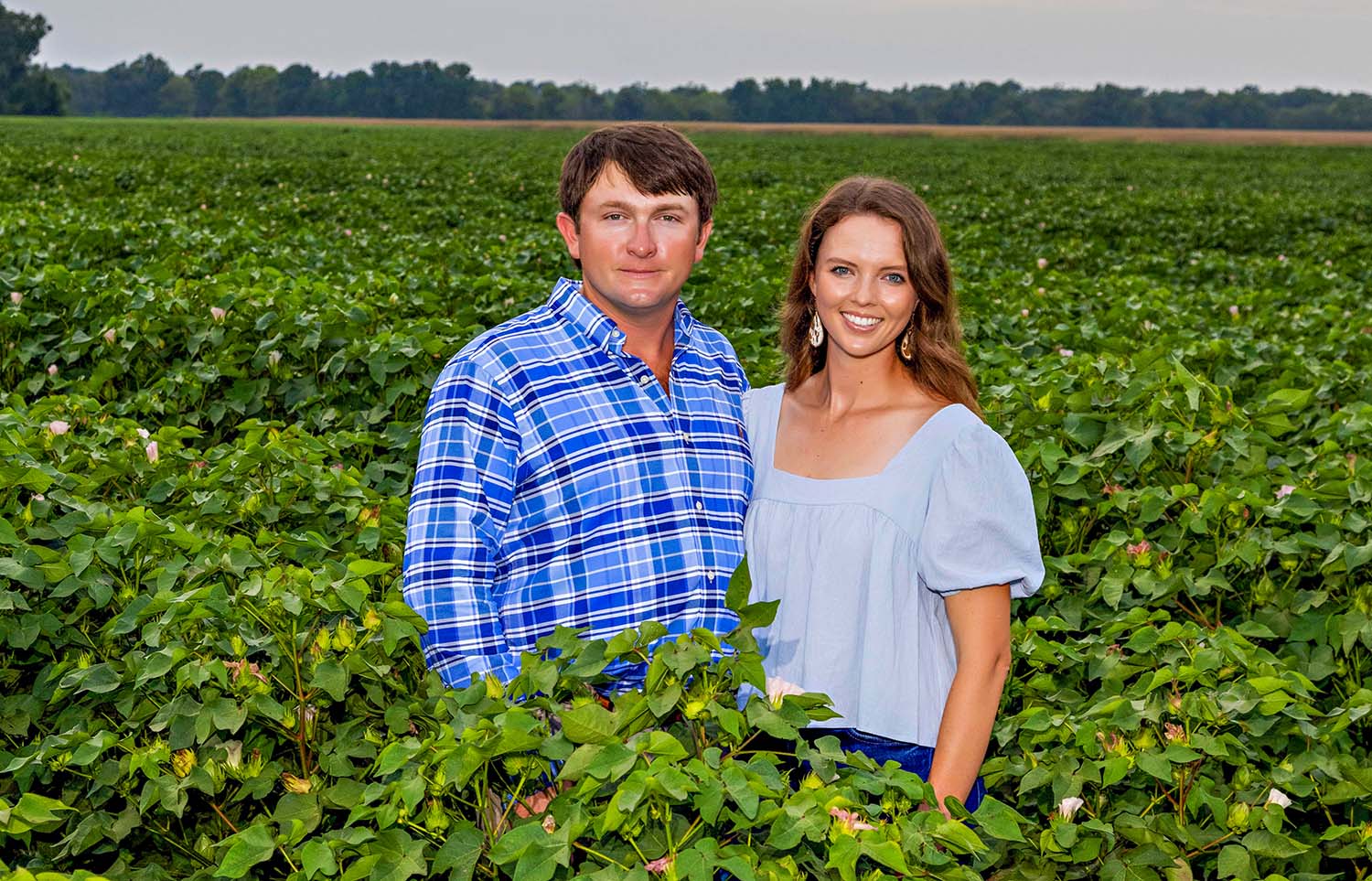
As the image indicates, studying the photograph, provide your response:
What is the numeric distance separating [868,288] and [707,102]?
132768 millimetres

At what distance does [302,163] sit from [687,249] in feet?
83.3

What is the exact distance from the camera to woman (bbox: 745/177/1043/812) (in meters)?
2.03

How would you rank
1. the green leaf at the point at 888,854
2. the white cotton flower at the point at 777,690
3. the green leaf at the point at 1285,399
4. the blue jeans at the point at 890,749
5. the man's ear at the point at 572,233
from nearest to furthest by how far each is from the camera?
the green leaf at the point at 888,854, the white cotton flower at the point at 777,690, the blue jeans at the point at 890,749, the man's ear at the point at 572,233, the green leaf at the point at 1285,399

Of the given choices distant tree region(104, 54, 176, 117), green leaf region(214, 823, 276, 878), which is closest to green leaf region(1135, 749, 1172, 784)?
green leaf region(214, 823, 276, 878)

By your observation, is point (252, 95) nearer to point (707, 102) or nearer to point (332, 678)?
point (707, 102)

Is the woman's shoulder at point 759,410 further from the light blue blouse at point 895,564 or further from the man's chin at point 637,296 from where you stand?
the man's chin at point 637,296

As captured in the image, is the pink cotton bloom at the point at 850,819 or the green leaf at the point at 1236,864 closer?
the pink cotton bloom at the point at 850,819

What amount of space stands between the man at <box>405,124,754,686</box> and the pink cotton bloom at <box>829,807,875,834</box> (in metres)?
0.52

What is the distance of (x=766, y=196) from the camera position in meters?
15.8

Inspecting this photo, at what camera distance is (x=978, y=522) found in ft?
6.55

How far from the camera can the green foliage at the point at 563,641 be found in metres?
1.61

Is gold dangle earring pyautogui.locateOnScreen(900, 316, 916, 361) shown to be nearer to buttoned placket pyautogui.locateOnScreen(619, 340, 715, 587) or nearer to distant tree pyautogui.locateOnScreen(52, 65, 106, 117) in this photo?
buttoned placket pyautogui.locateOnScreen(619, 340, 715, 587)

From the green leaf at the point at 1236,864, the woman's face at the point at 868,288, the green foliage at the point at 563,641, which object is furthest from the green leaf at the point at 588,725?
the green leaf at the point at 1236,864

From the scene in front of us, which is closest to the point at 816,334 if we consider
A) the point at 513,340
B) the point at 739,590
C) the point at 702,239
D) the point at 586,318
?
the point at 702,239
